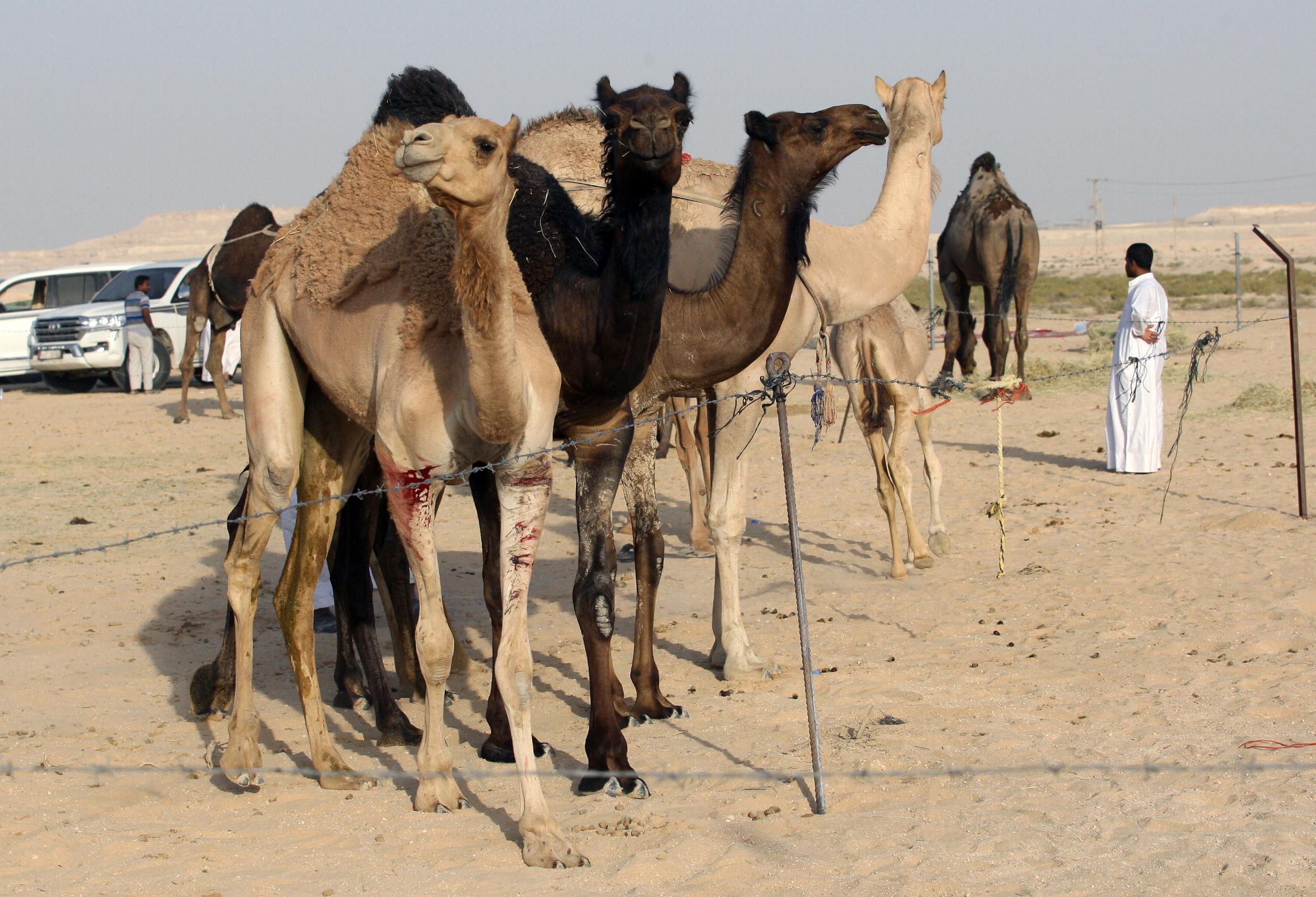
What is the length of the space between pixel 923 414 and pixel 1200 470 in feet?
11.7

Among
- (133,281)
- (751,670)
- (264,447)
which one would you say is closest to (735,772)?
(751,670)

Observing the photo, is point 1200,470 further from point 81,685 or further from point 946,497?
point 81,685

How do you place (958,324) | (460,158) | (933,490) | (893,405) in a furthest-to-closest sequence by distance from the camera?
(958,324) → (933,490) → (893,405) → (460,158)

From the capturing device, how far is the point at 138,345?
71.1 ft

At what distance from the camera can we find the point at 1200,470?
1141cm

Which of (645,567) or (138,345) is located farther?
(138,345)

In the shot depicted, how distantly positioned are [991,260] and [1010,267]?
0.28 meters

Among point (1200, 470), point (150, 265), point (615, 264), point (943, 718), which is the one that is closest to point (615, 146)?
point (615, 264)

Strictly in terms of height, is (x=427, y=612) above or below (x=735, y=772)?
above

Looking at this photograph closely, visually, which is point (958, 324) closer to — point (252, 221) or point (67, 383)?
point (252, 221)

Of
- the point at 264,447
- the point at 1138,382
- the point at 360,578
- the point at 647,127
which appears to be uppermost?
the point at 647,127

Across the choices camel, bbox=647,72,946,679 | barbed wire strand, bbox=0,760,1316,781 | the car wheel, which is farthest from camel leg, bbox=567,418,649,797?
the car wheel

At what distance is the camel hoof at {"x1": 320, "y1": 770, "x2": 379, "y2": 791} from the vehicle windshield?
20.0 m

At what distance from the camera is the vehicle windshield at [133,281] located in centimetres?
2341
